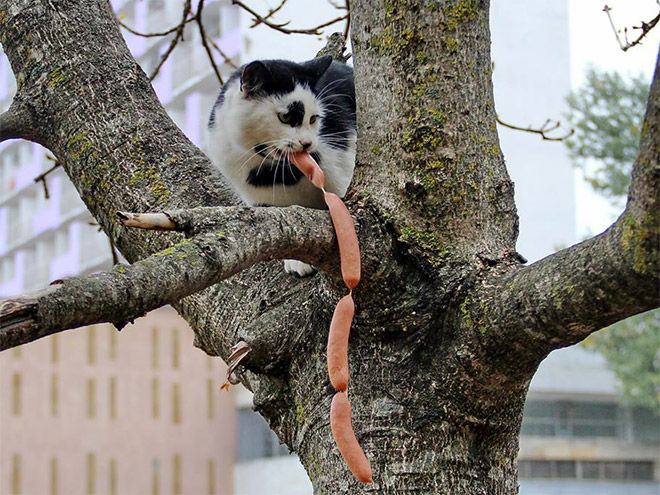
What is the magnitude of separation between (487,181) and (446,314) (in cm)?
22

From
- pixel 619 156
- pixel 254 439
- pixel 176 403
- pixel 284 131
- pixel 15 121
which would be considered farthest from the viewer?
pixel 254 439

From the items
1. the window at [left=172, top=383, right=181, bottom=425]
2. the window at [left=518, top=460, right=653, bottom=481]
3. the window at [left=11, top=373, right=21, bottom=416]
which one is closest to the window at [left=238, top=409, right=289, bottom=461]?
the window at [left=172, top=383, right=181, bottom=425]

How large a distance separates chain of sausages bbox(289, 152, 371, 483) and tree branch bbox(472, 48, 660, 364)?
0.19 meters

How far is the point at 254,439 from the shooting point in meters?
11.4

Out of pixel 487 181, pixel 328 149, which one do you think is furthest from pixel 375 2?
pixel 328 149

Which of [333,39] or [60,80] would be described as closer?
[60,80]

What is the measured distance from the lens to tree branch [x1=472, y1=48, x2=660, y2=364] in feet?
2.95

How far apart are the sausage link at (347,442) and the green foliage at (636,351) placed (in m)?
7.84

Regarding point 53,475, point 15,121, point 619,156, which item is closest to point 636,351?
point 619,156

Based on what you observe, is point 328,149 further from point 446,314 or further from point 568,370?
point 568,370

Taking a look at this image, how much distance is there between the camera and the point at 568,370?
11086mm

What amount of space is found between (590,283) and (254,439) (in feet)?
35.6

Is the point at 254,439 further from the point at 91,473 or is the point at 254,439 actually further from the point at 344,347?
the point at 344,347

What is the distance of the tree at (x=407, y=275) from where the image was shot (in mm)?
1048
